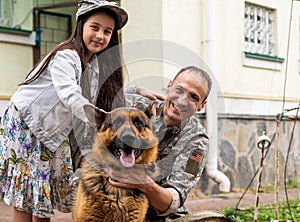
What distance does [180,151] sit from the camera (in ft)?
7.93

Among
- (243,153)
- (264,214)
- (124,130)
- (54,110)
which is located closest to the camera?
(124,130)

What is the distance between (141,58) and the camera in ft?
6.96

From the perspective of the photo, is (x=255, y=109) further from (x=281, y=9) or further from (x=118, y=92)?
(x=118, y=92)

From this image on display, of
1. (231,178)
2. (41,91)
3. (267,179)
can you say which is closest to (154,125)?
(41,91)

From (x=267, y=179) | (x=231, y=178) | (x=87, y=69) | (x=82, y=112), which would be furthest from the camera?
(x=267, y=179)

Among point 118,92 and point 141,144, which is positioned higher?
point 118,92

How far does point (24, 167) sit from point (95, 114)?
1.12m

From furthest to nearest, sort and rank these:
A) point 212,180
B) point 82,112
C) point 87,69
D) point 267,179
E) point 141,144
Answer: point 267,179 → point 212,180 → point 87,69 → point 82,112 → point 141,144

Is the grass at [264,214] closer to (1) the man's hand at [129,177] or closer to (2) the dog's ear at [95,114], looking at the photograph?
(1) the man's hand at [129,177]

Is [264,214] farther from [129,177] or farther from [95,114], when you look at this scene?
[95,114]

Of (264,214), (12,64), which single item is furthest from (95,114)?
(12,64)

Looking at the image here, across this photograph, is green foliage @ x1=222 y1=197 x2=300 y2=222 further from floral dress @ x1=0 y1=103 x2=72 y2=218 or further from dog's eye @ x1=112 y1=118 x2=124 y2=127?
dog's eye @ x1=112 y1=118 x2=124 y2=127

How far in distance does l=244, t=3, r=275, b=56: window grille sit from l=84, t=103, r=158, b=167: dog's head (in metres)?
5.86

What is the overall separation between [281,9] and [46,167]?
6.03 metres
